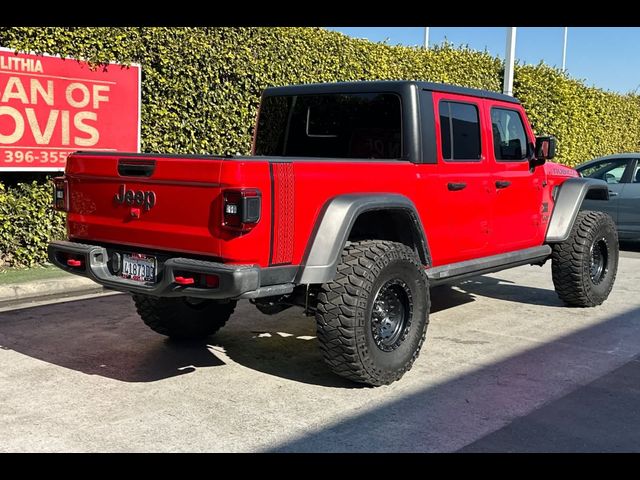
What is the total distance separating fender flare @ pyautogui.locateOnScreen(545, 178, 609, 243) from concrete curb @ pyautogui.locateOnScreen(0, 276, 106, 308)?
4562 mm

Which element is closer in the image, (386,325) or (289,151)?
(386,325)

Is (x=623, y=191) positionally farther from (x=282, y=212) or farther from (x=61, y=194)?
(x=61, y=194)

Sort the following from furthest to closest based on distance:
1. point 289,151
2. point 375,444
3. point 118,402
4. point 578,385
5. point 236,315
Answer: point 236,315 → point 289,151 → point 578,385 → point 118,402 → point 375,444

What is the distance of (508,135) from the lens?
613 centimetres

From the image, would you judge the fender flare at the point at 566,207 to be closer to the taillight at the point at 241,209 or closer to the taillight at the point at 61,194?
the taillight at the point at 241,209

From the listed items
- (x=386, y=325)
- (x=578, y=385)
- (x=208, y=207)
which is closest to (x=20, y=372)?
(x=208, y=207)

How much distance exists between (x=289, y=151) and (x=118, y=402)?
2453 millimetres

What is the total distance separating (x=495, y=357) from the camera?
205 inches

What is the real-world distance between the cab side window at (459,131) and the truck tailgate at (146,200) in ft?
6.60

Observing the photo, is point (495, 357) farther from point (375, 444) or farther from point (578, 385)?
point (375, 444)

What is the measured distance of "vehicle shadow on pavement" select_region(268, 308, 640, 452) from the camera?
11.9 ft

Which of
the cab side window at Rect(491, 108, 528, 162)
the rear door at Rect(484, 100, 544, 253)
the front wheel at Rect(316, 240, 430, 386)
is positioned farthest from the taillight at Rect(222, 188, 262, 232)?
the cab side window at Rect(491, 108, 528, 162)

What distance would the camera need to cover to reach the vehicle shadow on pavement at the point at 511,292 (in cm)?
733
